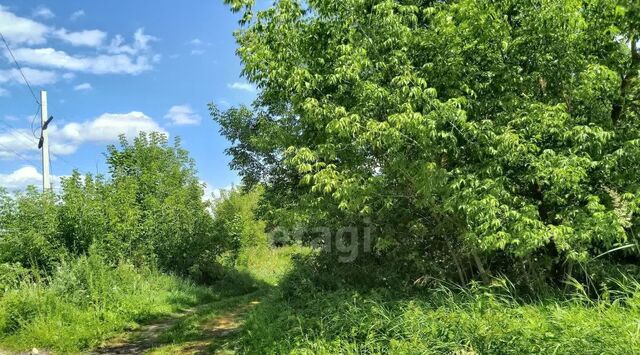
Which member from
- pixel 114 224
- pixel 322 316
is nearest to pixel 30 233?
pixel 114 224

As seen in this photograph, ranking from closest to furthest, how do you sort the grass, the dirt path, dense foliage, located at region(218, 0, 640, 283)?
the grass, dense foliage, located at region(218, 0, 640, 283), the dirt path

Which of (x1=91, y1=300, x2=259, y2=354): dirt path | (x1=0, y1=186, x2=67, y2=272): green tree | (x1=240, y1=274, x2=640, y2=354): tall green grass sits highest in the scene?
(x1=0, y1=186, x2=67, y2=272): green tree

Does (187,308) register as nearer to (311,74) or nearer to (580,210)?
(311,74)

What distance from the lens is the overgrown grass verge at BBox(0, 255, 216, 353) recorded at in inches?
351

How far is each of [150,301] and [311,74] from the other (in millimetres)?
8029

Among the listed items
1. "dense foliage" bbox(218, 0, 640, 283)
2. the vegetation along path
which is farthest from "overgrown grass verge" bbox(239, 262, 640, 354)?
the vegetation along path

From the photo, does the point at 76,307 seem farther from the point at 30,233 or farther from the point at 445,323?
the point at 445,323

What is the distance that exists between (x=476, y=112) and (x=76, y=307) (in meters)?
8.52

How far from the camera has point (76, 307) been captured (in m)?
9.98

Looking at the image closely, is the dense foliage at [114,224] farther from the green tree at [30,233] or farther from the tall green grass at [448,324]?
the tall green grass at [448,324]

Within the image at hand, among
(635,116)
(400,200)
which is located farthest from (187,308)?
(635,116)

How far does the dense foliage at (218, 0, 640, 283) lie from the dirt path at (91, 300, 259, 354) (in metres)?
3.34

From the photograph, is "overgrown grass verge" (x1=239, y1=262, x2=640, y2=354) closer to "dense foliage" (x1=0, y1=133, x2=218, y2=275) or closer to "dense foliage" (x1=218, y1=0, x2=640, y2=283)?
"dense foliage" (x1=218, y1=0, x2=640, y2=283)

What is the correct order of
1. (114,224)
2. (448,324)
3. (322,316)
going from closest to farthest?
(448,324)
(322,316)
(114,224)
